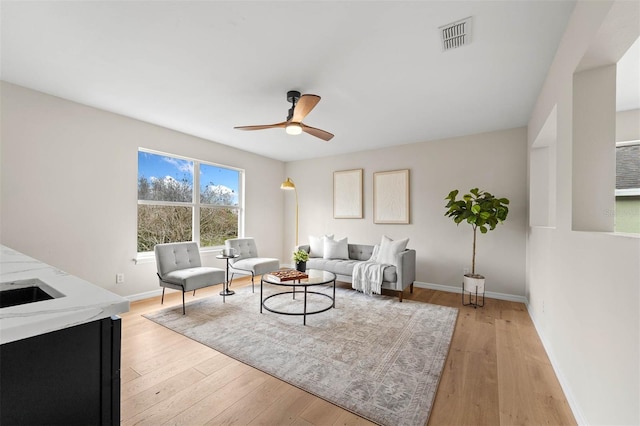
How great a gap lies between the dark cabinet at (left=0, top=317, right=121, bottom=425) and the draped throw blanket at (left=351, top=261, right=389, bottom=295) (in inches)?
137

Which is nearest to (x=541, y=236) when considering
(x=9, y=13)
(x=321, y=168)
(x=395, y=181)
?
(x=395, y=181)

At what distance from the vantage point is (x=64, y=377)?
744 millimetres

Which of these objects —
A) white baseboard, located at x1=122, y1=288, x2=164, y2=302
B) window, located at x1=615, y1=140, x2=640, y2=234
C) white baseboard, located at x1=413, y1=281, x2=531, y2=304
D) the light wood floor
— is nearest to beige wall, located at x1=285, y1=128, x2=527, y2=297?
white baseboard, located at x1=413, y1=281, x2=531, y2=304

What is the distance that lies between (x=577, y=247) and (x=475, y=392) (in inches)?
47.1

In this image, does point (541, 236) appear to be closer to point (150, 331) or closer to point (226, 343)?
point (226, 343)

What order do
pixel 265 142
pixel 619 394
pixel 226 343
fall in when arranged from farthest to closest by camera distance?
pixel 265 142 < pixel 226 343 < pixel 619 394

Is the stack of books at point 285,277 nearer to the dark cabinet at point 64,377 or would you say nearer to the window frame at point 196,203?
the window frame at point 196,203

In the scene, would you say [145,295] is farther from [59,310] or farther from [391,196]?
[391,196]

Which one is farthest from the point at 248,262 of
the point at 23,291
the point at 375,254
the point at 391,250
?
the point at 23,291

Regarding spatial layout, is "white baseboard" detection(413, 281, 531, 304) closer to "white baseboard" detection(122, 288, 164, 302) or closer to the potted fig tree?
the potted fig tree

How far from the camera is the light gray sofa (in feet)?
12.9

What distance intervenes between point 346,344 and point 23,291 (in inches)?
89.9

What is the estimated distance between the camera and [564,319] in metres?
2.04

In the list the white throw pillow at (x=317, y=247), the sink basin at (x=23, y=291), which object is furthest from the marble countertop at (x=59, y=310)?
the white throw pillow at (x=317, y=247)
